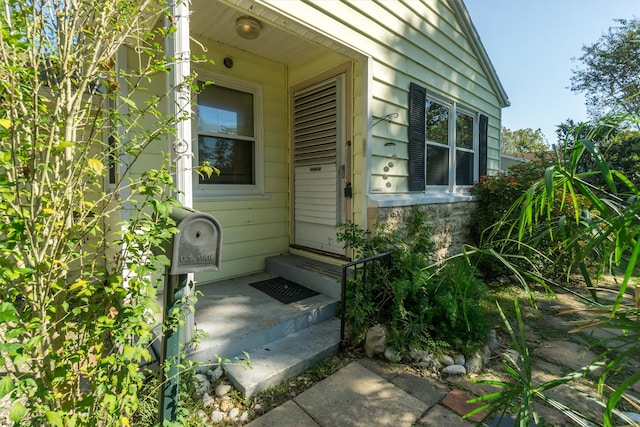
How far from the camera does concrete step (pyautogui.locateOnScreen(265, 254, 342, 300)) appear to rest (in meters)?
3.10

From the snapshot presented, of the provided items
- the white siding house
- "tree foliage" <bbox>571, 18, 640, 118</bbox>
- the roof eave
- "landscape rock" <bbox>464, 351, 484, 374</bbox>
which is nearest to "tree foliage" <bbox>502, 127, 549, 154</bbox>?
"tree foliage" <bbox>571, 18, 640, 118</bbox>

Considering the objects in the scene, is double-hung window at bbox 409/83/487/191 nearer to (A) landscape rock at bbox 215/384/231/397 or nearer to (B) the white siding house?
(B) the white siding house

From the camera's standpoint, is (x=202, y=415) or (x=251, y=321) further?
(x=251, y=321)

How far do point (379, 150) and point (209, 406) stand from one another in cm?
274

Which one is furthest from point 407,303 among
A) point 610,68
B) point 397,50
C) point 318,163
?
point 610,68

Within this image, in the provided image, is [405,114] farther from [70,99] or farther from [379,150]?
[70,99]

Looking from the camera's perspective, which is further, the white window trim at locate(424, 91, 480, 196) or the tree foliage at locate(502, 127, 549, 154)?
the tree foliage at locate(502, 127, 549, 154)

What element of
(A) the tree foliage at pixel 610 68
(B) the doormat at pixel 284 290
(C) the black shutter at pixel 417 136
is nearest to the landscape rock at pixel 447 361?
(B) the doormat at pixel 284 290

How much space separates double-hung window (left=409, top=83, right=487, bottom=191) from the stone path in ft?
7.11

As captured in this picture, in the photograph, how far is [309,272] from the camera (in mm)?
3322

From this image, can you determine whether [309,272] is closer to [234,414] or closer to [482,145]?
[234,414]

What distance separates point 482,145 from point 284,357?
16.2 feet

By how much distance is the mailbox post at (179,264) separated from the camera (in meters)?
1.32

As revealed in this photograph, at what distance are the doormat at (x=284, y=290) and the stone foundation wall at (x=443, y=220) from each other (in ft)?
→ 3.27
